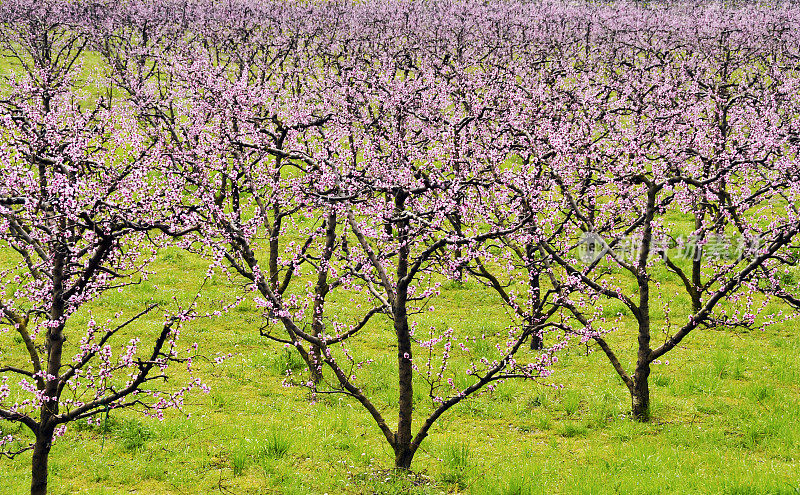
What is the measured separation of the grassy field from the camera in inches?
428

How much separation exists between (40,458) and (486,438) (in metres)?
8.27

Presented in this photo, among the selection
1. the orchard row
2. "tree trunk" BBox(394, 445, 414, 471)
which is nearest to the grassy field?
"tree trunk" BBox(394, 445, 414, 471)

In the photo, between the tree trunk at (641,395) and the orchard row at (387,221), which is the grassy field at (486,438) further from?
the orchard row at (387,221)

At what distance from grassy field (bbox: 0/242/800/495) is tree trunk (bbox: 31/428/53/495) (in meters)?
1.60

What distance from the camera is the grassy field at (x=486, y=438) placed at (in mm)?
10867

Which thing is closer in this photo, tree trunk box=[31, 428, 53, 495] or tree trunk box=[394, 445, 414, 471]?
tree trunk box=[31, 428, 53, 495]

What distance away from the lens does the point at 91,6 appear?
169 feet

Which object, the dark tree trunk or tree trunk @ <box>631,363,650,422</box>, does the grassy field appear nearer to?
tree trunk @ <box>631,363,650,422</box>

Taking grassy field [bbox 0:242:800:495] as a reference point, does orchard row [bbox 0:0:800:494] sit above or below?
above

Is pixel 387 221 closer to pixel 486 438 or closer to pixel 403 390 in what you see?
pixel 403 390

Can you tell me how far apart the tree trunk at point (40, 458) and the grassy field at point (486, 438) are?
63.2 inches

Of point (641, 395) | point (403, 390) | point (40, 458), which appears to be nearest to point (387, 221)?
point (403, 390)

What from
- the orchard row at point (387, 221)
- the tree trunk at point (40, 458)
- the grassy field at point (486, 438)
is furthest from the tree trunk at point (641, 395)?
the tree trunk at point (40, 458)

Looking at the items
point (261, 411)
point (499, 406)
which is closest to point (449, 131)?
point (499, 406)
